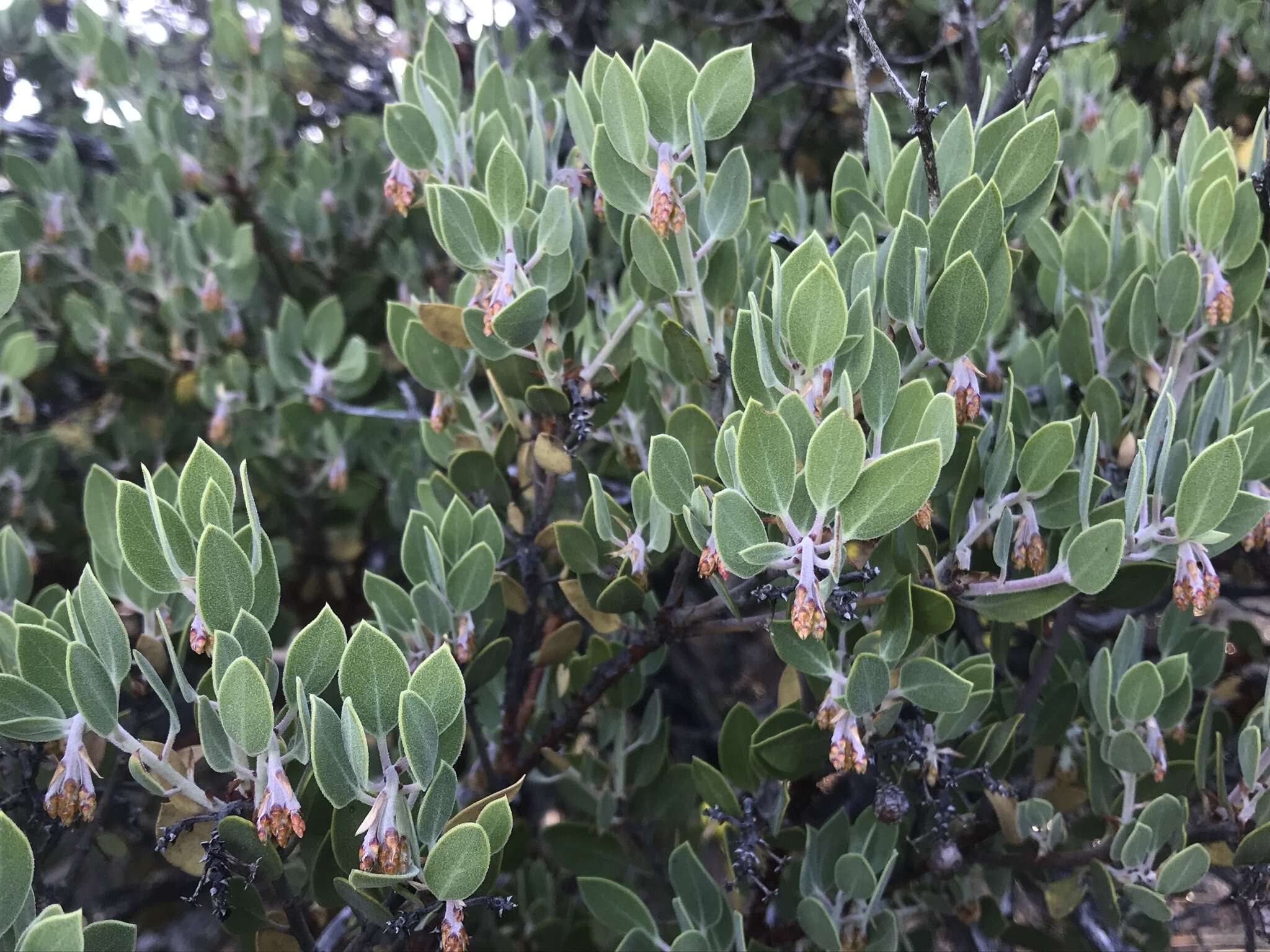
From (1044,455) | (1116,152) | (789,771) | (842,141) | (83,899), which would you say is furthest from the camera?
(842,141)

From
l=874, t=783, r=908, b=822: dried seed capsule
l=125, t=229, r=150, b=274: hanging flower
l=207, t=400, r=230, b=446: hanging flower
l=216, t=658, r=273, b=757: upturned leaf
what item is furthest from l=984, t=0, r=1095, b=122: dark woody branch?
l=125, t=229, r=150, b=274: hanging flower

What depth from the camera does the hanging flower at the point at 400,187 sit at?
4.55 ft

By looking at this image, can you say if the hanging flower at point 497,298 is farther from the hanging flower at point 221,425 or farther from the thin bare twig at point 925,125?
the hanging flower at point 221,425

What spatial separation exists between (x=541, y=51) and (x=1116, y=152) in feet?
4.96

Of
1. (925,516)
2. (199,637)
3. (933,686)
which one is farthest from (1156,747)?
(199,637)

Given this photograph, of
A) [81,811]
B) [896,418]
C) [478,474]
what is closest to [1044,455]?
[896,418]

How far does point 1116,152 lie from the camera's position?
2.04m

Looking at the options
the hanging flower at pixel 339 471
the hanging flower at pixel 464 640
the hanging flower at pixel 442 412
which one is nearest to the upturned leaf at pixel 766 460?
the hanging flower at pixel 464 640

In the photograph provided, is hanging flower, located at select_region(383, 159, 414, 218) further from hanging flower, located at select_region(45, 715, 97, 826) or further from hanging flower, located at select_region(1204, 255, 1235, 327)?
hanging flower, located at select_region(1204, 255, 1235, 327)

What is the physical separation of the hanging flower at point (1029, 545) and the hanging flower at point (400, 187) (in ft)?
3.26

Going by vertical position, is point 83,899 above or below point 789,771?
below

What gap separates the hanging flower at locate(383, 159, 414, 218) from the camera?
1.39m

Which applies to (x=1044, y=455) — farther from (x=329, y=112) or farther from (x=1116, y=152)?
(x=329, y=112)

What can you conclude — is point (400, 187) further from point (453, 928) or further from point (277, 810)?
point (453, 928)
